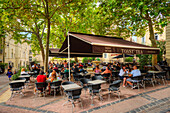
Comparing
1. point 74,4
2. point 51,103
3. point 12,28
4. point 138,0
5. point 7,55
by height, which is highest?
point 74,4

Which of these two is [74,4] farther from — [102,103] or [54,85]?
[102,103]

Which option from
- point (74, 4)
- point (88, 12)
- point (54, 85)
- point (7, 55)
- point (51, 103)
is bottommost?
point (51, 103)

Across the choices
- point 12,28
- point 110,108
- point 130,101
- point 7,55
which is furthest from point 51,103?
point 7,55

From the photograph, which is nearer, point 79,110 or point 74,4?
point 79,110

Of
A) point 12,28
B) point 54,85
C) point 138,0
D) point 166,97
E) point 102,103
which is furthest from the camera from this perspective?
point 12,28

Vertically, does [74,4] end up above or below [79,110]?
above

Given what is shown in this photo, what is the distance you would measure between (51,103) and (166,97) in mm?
5684

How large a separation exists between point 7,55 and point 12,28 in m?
24.2

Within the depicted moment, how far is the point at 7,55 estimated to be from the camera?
100 feet

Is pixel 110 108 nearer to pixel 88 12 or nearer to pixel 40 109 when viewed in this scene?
pixel 40 109

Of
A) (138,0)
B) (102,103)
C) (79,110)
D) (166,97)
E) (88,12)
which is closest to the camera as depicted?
(79,110)

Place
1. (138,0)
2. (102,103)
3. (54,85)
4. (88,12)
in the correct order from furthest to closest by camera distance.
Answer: (88,12) < (138,0) < (54,85) < (102,103)

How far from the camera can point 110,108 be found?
4.35 m

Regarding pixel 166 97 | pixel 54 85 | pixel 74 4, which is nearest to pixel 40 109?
pixel 54 85
